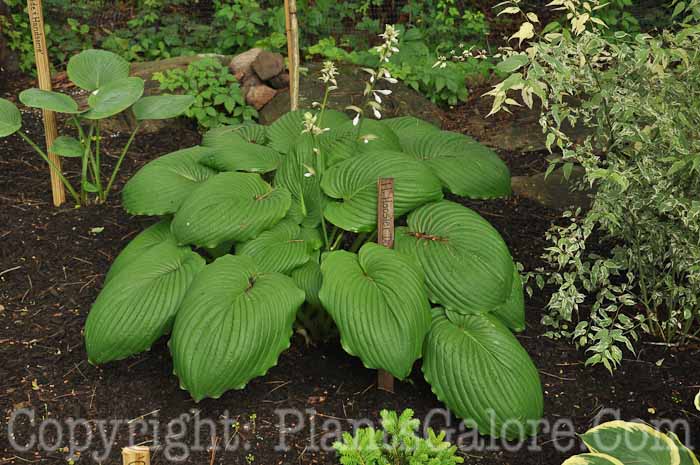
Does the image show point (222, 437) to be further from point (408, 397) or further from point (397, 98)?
point (397, 98)

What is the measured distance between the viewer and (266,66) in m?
4.90

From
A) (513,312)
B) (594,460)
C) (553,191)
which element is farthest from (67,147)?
(594,460)

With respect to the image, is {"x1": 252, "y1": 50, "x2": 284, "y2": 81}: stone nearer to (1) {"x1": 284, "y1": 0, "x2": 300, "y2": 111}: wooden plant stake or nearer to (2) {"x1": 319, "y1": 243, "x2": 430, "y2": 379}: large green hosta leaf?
(1) {"x1": 284, "y1": 0, "x2": 300, "y2": 111}: wooden plant stake

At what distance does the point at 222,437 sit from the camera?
7.98 ft

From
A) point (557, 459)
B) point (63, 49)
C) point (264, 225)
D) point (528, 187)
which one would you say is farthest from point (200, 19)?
point (557, 459)

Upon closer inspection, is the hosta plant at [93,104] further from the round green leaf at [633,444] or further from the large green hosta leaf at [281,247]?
the round green leaf at [633,444]

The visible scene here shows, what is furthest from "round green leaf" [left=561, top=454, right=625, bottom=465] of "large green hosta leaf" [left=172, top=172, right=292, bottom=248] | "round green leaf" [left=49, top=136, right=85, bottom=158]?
"round green leaf" [left=49, top=136, right=85, bottom=158]

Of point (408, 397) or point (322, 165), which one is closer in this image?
point (408, 397)

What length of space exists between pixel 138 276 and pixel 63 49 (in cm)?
396

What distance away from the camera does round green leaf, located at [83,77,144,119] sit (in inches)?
127

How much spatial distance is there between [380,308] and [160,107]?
171cm

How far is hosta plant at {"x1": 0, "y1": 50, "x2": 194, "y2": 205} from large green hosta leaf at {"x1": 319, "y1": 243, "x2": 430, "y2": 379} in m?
1.36

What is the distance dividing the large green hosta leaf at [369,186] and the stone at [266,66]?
2.21 metres

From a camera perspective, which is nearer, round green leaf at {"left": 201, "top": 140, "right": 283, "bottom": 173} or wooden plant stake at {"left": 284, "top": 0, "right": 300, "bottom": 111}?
round green leaf at {"left": 201, "top": 140, "right": 283, "bottom": 173}
